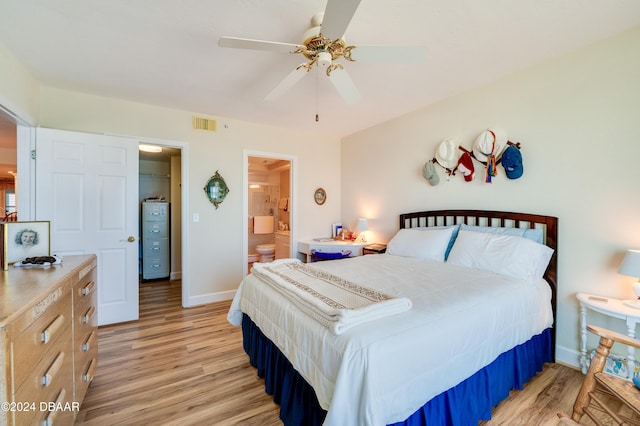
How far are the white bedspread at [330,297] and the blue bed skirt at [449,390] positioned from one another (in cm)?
43

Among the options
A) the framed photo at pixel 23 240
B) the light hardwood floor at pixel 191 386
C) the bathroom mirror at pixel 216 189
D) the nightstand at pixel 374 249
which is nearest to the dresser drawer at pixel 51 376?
the light hardwood floor at pixel 191 386

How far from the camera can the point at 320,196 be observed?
4.70 m

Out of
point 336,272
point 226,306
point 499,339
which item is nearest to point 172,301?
point 226,306

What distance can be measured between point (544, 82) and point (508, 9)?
1034 millimetres

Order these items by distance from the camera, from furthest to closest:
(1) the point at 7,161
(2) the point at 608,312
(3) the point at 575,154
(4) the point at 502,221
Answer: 1. (1) the point at 7,161
2. (4) the point at 502,221
3. (3) the point at 575,154
4. (2) the point at 608,312

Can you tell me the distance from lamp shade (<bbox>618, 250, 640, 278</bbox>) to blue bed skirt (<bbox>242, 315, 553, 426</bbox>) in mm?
757

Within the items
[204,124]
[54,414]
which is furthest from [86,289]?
[204,124]

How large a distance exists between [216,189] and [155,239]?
213cm

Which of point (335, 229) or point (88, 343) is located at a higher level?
point (335, 229)

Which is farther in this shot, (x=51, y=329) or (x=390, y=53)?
(x=390, y=53)

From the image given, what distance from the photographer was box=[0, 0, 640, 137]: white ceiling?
5.74 ft

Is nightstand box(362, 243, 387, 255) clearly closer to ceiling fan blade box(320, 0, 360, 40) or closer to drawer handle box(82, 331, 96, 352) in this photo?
ceiling fan blade box(320, 0, 360, 40)

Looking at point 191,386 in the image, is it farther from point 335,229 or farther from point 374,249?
point 335,229

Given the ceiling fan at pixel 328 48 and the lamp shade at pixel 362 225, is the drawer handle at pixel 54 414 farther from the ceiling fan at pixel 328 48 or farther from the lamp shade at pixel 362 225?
the lamp shade at pixel 362 225
